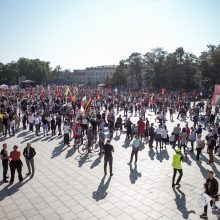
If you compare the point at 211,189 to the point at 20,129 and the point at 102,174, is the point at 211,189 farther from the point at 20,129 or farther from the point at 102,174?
the point at 20,129

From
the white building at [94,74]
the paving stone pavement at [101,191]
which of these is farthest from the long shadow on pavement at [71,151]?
the white building at [94,74]

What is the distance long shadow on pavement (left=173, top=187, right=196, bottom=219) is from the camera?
7.39 metres

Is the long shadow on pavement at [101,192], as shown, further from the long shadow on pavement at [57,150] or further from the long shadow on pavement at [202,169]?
the long shadow on pavement at [57,150]

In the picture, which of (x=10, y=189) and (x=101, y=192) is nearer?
(x=101, y=192)

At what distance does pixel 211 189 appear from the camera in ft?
22.1

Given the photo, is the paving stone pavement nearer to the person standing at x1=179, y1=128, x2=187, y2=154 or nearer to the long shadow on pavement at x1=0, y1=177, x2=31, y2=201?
the long shadow on pavement at x1=0, y1=177, x2=31, y2=201

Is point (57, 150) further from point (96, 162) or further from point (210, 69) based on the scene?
point (210, 69)

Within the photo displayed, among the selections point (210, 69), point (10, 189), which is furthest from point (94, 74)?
point (10, 189)

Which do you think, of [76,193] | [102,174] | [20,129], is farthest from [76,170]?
[20,129]

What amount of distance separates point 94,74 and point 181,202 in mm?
139644

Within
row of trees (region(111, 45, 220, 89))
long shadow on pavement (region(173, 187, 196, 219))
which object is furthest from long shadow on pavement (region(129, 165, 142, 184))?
row of trees (region(111, 45, 220, 89))

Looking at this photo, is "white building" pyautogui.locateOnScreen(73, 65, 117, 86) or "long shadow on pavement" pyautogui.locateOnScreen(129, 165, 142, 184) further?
"white building" pyautogui.locateOnScreen(73, 65, 117, 86)

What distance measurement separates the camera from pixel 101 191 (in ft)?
29.0

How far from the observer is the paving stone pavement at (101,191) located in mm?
7387
